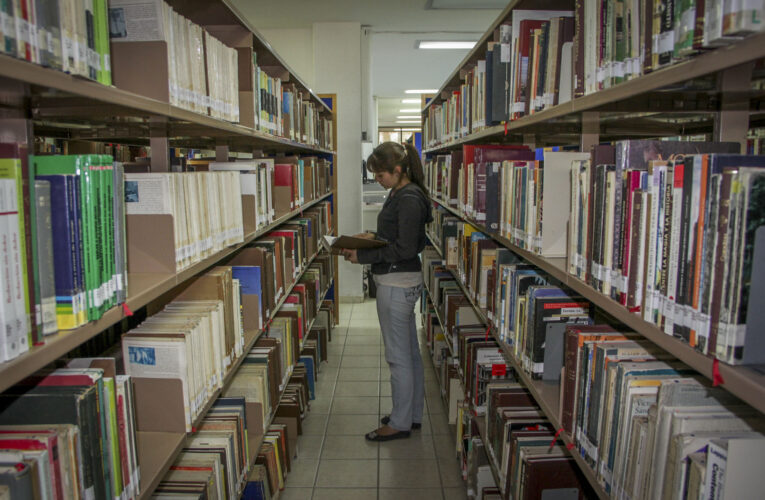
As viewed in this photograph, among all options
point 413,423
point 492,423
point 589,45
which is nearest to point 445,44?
point 413,423

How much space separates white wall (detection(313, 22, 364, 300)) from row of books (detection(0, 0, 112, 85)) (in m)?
5.49

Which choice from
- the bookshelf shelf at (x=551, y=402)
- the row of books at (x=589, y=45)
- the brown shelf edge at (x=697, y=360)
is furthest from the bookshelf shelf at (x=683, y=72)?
the bookshelf shelf at (x=551, y=402)

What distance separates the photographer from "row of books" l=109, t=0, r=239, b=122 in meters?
1.44

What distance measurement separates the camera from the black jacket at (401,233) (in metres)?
2.98

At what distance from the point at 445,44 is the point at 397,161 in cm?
524

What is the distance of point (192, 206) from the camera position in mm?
1612

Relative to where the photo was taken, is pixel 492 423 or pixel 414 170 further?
pixel 414 170

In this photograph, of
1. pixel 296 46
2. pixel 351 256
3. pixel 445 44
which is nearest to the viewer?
pixel 351 256

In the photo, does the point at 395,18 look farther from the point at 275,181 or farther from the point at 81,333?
the point at 81,333

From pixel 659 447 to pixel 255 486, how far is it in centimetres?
189

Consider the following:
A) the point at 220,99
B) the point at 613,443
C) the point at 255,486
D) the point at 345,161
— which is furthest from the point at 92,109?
the point at 345,161

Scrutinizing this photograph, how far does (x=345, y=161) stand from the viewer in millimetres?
6609

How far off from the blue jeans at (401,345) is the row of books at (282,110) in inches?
45.0

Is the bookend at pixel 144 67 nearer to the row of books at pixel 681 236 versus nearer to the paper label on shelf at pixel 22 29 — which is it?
the paper label on shelf at pixel 22 29
